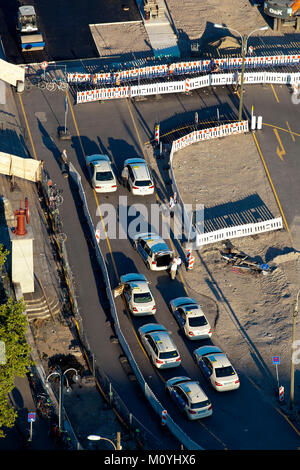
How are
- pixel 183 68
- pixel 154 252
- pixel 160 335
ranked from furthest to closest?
pixel 183 68
pixel 154 252
pixel 160 335

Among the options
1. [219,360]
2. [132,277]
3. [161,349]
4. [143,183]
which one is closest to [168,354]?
[161,349]

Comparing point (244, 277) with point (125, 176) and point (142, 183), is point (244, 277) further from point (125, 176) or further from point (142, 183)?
point (125, 176)

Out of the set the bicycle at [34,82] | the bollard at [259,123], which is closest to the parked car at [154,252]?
the bollard at [259,123]

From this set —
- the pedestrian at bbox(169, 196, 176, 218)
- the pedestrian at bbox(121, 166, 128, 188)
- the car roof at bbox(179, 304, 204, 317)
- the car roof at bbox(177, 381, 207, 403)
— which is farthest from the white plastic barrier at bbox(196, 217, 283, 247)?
the car roof at bbox(177, 381, 207, 403)

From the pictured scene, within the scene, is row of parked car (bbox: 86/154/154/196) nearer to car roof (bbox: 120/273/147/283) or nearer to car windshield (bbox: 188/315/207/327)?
car roof (bbox: 120/273/147/283)

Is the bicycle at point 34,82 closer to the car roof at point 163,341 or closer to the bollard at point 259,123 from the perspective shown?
the bollard at point 259,123
